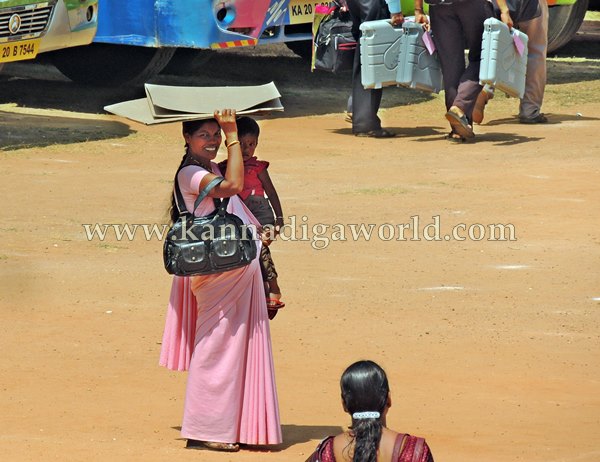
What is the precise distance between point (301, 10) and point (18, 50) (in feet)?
9.89

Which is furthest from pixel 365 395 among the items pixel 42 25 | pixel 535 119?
pixel 535 119

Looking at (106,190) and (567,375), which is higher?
(567,375)

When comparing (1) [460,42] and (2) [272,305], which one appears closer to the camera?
(2) [272,305]

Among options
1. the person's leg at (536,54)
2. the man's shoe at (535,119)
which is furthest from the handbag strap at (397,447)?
the man's shoe at (535,119)

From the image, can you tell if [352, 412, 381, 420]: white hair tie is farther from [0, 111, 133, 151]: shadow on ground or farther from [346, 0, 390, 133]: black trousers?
[346, 0, 390, 133]: black trousers

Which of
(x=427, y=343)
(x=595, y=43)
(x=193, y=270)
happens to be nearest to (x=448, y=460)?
(x=193, y=270)

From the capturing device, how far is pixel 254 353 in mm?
5773

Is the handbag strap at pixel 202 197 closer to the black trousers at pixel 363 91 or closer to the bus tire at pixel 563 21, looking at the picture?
the black trousers at pixel 363 91

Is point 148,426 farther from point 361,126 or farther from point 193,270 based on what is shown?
point 361,126

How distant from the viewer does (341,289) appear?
8.30 m

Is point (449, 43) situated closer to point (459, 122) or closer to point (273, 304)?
point (459, 122)

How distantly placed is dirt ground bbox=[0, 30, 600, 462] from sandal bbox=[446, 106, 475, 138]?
11 centimetres

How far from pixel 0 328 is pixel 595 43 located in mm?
14646

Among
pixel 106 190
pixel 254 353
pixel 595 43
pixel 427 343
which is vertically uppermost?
pixel 254 353
